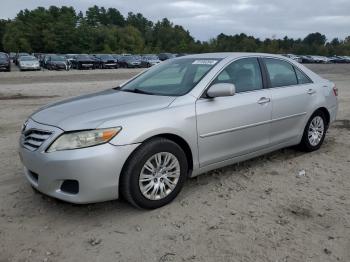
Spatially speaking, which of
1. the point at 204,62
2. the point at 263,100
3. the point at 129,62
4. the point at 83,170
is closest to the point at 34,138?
the point at 83,170

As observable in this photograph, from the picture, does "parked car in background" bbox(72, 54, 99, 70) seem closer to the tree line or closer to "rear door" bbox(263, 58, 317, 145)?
"rear door" bbox(263, 58, 317, 145)

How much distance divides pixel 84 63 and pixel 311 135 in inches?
1377

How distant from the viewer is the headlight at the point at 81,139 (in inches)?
146

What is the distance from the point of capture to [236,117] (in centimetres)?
470

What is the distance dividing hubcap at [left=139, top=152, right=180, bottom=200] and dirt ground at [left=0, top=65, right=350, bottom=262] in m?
0.19

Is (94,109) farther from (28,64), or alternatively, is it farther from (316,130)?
(28,64)

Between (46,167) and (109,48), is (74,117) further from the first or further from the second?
(109,48)

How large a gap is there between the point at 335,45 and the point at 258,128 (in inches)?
4526

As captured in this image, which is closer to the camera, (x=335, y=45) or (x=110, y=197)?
(x=110, y=197)

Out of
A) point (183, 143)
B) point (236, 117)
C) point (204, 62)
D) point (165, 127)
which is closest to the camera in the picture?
point (165, 127)

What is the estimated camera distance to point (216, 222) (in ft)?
12.7

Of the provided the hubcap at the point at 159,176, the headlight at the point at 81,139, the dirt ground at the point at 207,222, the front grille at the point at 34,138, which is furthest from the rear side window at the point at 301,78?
the front grille at the point at 34,138

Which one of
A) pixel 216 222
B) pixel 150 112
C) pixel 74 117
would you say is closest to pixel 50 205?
pixel 74 117

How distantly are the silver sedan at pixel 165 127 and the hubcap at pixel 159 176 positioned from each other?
1cm
